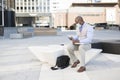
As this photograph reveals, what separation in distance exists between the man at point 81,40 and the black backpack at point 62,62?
230mm

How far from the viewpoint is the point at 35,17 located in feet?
389

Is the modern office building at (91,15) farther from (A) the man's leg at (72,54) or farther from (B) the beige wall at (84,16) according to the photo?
(A) the man's leg at (72,54)

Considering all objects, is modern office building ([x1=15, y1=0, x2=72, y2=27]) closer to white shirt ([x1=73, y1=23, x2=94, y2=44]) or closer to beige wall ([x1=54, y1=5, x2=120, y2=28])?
beige wall ([x1=54, y1=5, x2=120, y2=28])

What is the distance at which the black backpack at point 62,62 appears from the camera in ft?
31.1

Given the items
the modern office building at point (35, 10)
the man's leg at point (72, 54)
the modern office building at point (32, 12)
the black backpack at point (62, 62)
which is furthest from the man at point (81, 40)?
the modern office building at point (32, 12)

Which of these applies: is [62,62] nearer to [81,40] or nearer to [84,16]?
[81,40]

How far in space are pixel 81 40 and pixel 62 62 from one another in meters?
0.97

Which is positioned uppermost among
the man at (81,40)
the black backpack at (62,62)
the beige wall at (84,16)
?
the beige wall at (84,16)

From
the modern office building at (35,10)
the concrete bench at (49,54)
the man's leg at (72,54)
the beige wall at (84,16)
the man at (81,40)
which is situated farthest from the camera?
the modern office building at (35,10)

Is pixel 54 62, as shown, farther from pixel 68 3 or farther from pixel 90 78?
pixel 68 3

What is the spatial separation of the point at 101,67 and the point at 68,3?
112 m

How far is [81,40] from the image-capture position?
356 inches

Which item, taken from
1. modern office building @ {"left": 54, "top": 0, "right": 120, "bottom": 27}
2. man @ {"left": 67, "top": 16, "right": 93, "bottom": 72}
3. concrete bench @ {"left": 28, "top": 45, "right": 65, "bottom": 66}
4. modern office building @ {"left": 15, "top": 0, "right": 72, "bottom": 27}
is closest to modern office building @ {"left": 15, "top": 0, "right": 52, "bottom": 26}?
modern office building @ {"left": 15, "top": 0, "right": 72, "bottom": 27}

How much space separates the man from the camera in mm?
8972
